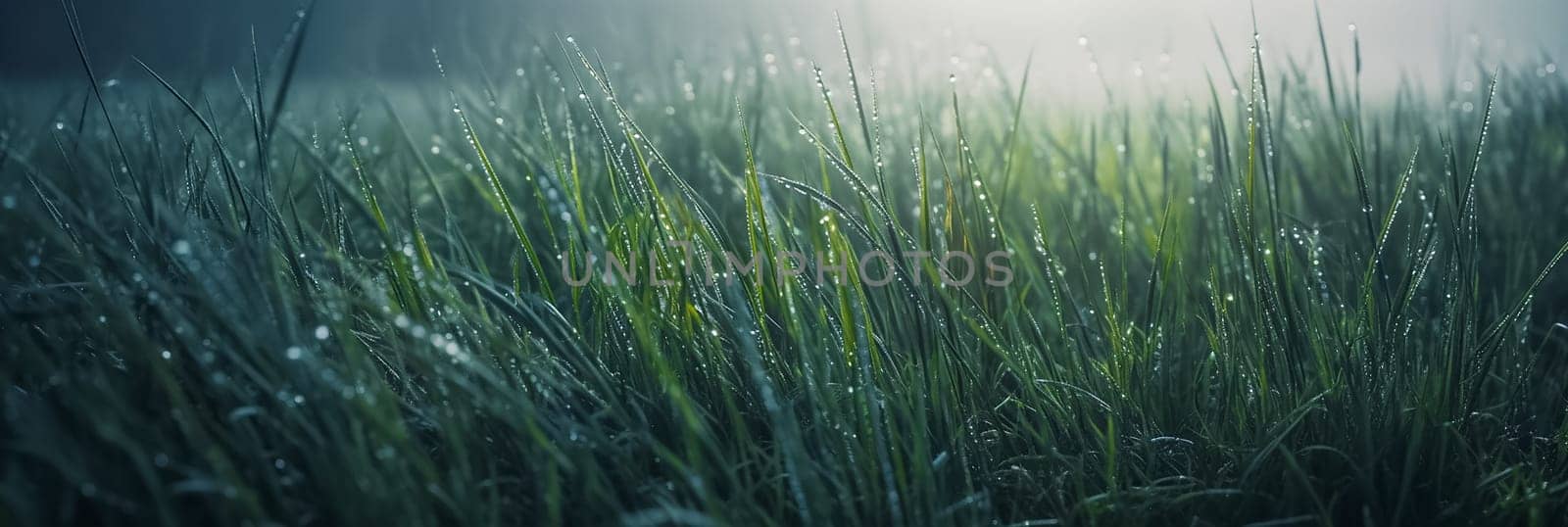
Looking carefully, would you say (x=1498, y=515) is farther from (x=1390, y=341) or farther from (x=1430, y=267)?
(x=1430, y=267)

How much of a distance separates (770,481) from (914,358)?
0.20 m

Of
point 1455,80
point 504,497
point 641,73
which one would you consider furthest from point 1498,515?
point 641,73

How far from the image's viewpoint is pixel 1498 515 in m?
0.64

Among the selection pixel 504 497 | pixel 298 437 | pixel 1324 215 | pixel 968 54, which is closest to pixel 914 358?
pixel 504 497

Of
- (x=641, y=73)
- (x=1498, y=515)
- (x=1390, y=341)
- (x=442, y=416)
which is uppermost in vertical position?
(x=641, y=73)

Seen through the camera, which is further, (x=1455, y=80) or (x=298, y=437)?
(x=1455, y=80)

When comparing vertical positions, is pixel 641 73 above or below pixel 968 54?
above

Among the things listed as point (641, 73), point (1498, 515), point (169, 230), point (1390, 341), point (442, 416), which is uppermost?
point (641, 73)

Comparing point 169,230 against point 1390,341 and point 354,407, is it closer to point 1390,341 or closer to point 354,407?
point 354,407

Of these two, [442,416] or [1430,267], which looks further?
[1430,267]

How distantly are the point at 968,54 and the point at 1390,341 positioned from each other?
4.61 ft

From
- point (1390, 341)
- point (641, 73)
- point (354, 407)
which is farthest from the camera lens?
point (641, 73)

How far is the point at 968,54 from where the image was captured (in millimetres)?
2057

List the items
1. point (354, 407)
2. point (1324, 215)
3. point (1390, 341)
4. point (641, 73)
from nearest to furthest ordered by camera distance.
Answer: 1. point (354, 407)
2. point (1390, 341)
3. point (1324, 215)
4. point (641, 73)
